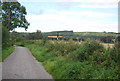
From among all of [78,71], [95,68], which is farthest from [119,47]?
[78,71]

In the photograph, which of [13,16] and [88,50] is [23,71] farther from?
[13,16]

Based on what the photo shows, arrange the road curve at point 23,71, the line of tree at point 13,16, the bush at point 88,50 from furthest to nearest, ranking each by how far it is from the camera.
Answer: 1. the line of tree at point 13,16
2. the bush at point 88,50
3. the road curve at point 23,71

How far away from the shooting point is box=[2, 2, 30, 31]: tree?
5328 cm

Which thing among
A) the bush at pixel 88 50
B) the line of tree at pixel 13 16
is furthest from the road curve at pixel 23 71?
the line of tree at pixel 13 16

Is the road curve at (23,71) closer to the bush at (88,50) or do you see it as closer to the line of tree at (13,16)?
the bush at (88,50)

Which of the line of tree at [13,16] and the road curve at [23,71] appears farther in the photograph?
the line of tree at [13,16]

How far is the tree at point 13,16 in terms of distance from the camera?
5328 centimetres

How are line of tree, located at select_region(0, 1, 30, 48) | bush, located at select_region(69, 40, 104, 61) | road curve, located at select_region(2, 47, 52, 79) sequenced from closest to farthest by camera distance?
road curve, located at select_region(2, 47, 52, 79) → bush, located at select_region(69, 40, 104, 61) → line of tree, located at select_region(0, 1, 30, 48)

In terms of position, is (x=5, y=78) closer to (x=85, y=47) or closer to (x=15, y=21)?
(x=85, y=47)

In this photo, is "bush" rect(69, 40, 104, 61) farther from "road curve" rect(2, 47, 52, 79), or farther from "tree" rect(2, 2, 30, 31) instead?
"tree" rect(2, 2, 30, 31)

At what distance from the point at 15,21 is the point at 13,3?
430cm

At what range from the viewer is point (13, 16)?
5581cm

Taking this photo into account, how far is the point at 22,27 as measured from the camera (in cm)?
5822

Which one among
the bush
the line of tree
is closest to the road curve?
the bush
